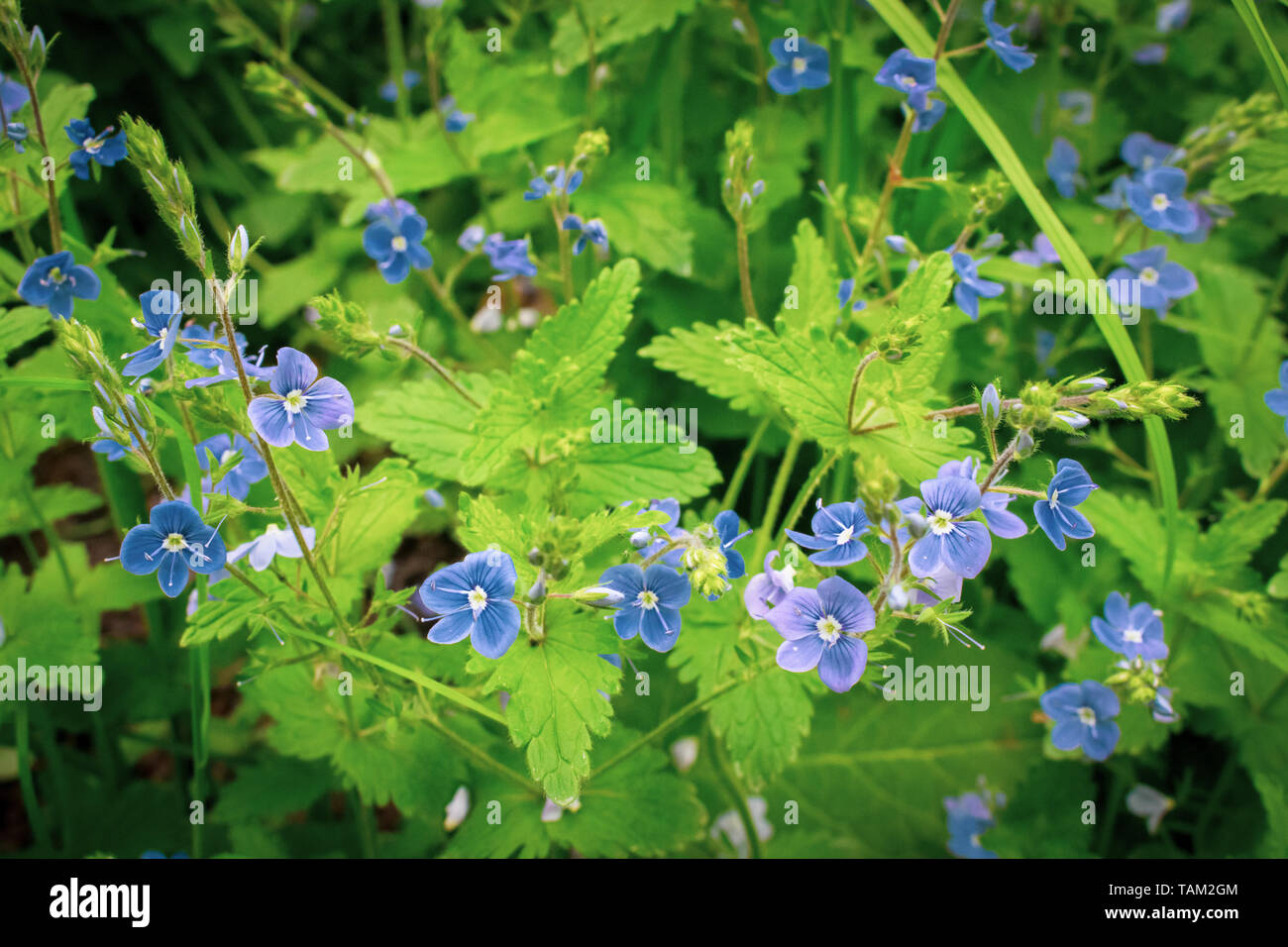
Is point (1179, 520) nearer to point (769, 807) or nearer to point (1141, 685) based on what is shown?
point (1141, 685)

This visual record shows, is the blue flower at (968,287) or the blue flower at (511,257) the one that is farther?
the blue flower at (511,257)

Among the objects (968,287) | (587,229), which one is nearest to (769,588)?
(968,287)

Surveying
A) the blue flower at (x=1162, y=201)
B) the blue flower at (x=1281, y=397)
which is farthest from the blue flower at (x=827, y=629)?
the blue flower at (x=1162, y=201)

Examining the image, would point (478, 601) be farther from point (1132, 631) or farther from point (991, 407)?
point (1132, 631)

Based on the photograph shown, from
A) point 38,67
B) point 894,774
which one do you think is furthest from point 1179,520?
point 38,67

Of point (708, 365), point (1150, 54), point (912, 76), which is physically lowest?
point (708, 365)

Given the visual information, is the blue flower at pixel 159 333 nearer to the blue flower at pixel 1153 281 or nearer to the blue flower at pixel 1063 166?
the blue flower at pixel 1153 281
